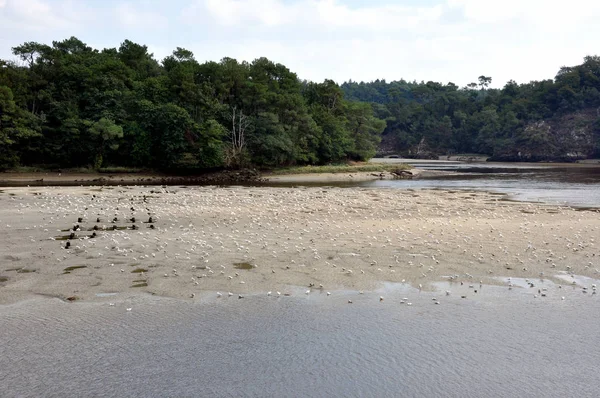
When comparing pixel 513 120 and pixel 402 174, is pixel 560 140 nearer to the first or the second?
pixel 513 120

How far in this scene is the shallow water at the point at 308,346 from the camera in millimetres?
7590

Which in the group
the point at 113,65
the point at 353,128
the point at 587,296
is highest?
the point at 113,65

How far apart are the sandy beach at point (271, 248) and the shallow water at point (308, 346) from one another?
1231mm

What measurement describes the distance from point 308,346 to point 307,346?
0.7 inches

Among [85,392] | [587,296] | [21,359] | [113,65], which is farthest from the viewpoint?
[113,65]

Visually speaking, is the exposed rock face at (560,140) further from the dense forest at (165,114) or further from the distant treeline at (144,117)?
the distant treeline at (144,117)

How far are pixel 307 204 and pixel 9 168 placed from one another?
45.9 m

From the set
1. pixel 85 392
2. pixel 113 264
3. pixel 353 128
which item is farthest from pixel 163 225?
pixel 353 128

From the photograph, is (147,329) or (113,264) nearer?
(147,329)

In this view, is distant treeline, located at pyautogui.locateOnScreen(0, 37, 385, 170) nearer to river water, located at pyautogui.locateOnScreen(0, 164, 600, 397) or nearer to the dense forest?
the dense forest

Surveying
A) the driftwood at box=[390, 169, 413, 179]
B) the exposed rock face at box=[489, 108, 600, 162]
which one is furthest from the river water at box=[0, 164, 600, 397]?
the exposed rock face at box=[489, 108, 600, 162]

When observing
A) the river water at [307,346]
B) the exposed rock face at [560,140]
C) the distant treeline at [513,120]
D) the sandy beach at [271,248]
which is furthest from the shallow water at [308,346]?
the distant treeline at [513,120]

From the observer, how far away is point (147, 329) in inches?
384

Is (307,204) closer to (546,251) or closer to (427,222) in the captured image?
(427,222)
